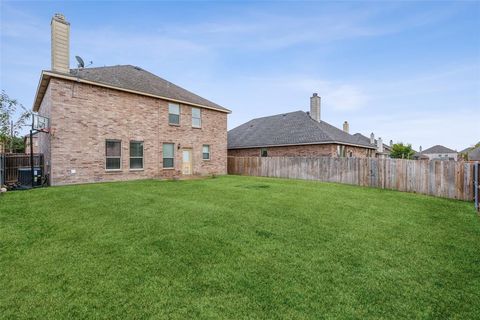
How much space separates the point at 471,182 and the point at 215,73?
18.8 metres

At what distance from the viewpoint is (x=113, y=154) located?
13508 mm

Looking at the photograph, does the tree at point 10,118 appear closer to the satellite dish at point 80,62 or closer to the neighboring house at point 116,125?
the neighboring house at point 116,125

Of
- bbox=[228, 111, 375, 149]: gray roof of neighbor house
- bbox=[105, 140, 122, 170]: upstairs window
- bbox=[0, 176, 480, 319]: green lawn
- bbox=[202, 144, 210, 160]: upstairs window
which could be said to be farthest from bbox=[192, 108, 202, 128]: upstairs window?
bbox=[0, 176, 480, 319]: green lawn

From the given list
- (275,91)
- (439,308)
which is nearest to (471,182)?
(439,308)

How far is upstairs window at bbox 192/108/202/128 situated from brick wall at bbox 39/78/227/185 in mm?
429

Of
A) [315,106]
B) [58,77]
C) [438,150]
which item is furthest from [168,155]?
[438,150]

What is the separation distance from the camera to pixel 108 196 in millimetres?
8750

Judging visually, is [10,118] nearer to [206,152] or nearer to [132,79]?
[132,79]

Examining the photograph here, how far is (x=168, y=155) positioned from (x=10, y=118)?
22.3 meters

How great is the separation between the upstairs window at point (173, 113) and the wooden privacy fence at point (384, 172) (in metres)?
7.09

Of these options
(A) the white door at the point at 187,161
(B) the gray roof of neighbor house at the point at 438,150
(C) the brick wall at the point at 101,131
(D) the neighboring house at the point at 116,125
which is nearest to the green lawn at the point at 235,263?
(C) the brick wall at the point at 101,131

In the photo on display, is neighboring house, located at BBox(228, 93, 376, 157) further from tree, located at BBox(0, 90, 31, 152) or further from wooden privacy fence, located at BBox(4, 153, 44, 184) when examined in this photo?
tree, located at BBox(0, 90, 31, 152)

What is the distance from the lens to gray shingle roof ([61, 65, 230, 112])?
1334 cm

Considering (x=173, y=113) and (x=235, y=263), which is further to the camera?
(x=173, y=113)
